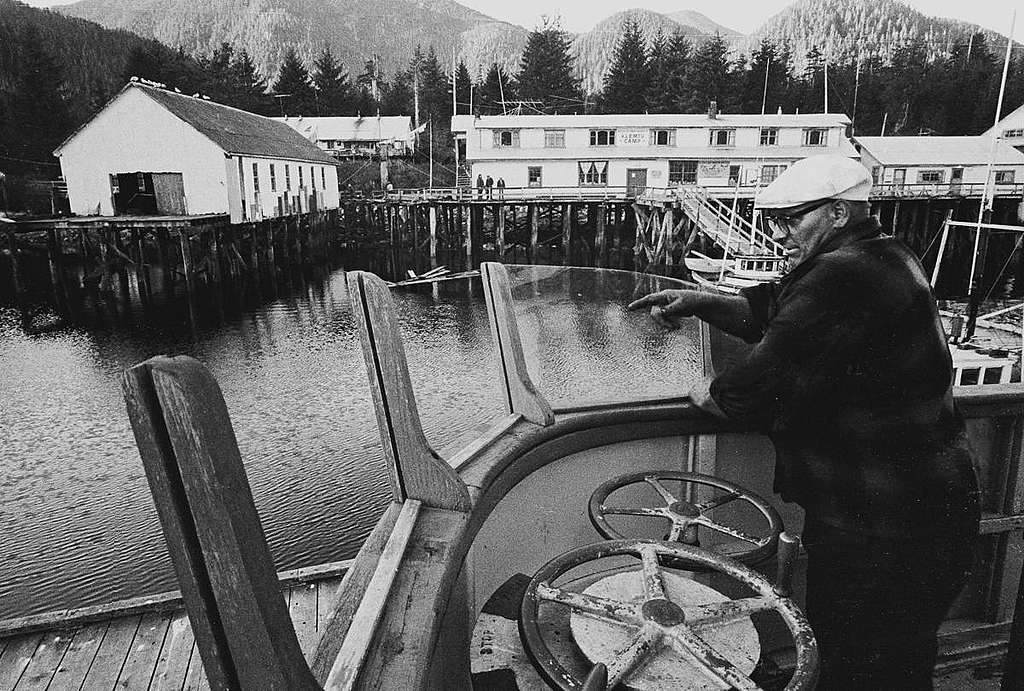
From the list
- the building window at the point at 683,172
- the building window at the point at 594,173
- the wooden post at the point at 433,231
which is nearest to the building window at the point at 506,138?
the building window at the point at 594,173

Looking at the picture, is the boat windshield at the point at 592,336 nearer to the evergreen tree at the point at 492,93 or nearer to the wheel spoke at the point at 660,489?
the wheel spoke at the point at 660,489

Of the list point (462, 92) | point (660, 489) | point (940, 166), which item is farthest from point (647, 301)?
point (462, 92)

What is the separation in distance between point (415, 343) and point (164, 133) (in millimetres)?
17686

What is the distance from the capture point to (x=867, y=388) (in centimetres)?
227

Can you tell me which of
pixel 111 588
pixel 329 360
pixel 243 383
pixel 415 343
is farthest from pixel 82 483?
pixel 415 343

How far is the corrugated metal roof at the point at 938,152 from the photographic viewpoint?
45.1 m

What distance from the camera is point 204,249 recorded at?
3198cm

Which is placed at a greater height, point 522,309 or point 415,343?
point 522,309

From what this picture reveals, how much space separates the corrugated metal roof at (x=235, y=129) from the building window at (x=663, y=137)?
20248mm

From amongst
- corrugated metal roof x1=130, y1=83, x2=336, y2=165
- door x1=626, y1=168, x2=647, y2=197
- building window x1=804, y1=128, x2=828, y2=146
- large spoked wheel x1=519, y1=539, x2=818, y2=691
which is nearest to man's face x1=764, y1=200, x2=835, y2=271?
large spoked wheel x1=519, y1=539, x2=818, y2=691

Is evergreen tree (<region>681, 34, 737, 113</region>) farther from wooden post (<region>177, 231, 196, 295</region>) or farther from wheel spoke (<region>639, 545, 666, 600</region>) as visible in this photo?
wheel spoke (<region>639, 545, 666, 600</region>)

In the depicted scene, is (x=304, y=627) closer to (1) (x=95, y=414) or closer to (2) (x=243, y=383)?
(1) (x=95, y=414)

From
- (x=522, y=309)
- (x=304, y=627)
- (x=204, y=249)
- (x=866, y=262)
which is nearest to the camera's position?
(x=866, y=262)

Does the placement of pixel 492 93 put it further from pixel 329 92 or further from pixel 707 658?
pixel 707 658
